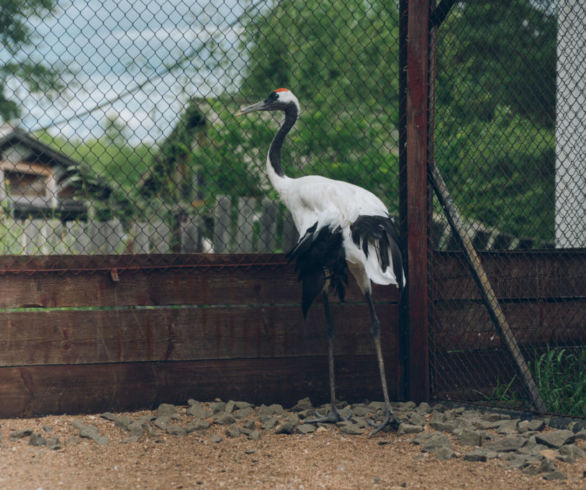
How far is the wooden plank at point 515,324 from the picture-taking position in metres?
4.20

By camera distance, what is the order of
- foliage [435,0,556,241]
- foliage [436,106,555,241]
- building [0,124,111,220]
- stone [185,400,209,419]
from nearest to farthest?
1. stone [185,400,209,419]
2. foliage [435,0,556,241]
3. building [0,124,111,220]
4. foliage [436,106,555,241]

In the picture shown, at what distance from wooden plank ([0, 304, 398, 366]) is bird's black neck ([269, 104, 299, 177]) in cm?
Answer: 87

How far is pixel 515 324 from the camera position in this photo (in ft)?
14.0

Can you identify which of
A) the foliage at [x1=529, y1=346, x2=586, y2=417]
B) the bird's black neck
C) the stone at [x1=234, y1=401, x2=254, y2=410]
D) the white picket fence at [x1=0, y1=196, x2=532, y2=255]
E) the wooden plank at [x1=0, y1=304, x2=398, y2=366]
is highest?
the bird's black neck

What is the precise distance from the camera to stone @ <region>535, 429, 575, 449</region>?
126 inches

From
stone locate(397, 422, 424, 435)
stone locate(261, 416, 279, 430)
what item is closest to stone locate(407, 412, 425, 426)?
stone locate(397, 422, 424, 435)

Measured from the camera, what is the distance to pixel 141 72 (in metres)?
3.95

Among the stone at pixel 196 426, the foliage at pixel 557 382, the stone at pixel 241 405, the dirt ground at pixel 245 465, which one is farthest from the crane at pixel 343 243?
the foliage at pixel 557 382

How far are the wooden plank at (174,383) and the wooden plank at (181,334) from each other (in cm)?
6

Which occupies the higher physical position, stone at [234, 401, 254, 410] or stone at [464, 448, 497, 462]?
stone at [234, 401, 254, 410]

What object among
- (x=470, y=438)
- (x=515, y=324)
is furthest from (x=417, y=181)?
(x=470, y=438)

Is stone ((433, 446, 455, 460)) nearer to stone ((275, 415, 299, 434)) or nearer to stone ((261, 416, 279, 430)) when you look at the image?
stone ((275, 415, 299, 434))

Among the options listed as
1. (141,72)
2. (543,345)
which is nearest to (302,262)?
→ (141,72)

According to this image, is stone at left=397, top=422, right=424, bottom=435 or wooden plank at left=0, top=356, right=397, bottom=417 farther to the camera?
wooden plank at left=0, top=356, right=397, bottom=417
